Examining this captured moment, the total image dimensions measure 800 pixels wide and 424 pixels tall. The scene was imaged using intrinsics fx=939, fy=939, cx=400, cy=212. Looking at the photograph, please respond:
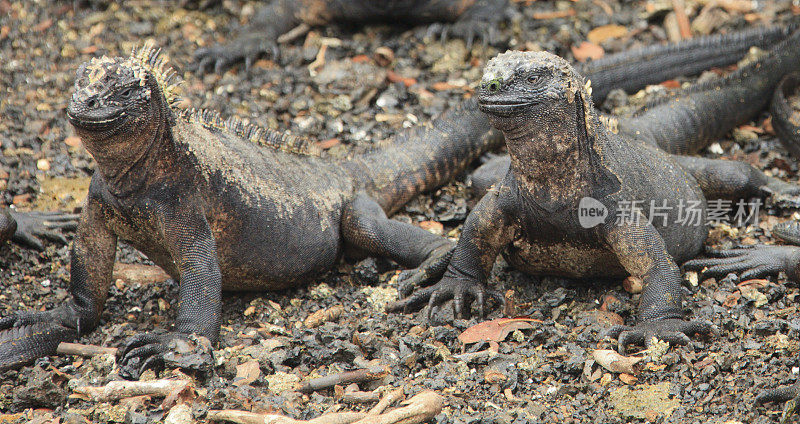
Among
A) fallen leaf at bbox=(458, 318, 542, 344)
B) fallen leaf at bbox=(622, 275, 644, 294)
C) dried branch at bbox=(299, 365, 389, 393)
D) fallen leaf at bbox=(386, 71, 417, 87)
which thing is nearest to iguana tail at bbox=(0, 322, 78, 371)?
dried branch at bbox=(299, 365, 389, 393)

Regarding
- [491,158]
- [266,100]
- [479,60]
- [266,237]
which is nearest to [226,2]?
[266,100]

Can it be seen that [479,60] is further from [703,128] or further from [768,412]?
[768,412]

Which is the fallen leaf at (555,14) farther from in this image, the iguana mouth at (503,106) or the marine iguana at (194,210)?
the iguana mouth at (503,106)

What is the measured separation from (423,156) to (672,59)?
2.68m

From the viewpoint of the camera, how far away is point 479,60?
9.27 meters

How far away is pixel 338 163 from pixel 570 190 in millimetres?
2132

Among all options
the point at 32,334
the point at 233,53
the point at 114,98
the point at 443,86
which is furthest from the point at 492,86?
the point at 233,53

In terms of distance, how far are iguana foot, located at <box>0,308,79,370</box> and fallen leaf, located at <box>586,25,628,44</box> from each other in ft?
19.1

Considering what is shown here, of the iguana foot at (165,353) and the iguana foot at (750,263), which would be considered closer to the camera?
the iguana foot at (165,353)

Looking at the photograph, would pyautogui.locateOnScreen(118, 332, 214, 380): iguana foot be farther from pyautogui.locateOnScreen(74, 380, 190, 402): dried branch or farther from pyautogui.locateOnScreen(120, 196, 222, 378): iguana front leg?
pyautogui.locateOnScreen(74, 380, 190, 402): dried branch

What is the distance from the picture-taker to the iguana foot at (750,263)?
6.18 meters

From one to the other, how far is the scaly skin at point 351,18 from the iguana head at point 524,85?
4.12 metres

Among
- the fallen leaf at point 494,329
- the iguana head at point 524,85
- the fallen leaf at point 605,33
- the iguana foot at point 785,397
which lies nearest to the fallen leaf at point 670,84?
the fallen leaf at point 605,33

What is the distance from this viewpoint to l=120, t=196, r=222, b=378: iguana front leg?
562cm
